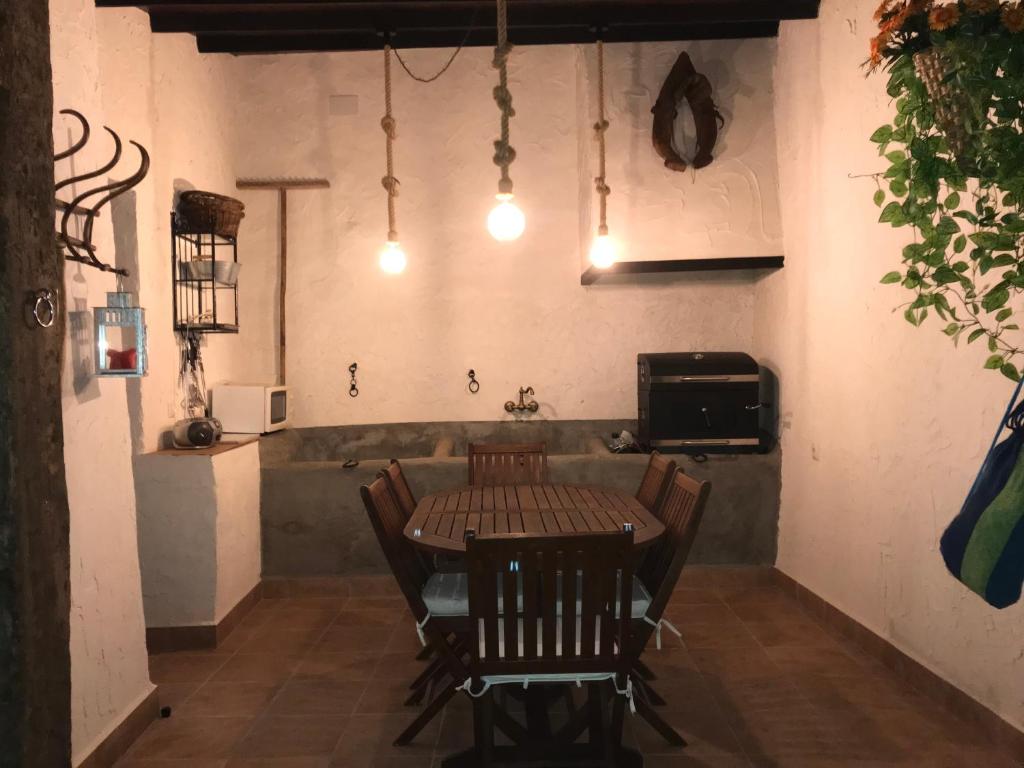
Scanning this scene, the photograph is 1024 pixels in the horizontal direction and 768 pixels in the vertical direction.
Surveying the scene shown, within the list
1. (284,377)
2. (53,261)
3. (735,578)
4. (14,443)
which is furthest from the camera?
(284,377)

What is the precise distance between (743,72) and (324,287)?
3.01 m

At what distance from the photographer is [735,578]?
4.14 m

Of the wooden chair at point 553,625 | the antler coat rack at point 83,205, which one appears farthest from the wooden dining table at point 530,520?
the antler coat rack at point 83,205

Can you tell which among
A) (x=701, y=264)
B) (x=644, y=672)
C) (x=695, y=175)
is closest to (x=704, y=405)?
(x=701, y=264)

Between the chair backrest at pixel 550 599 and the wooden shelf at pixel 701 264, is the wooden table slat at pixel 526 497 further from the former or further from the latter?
the wooden shelf at pixel 701 264

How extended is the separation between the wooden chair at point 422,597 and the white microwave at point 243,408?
5.61ft

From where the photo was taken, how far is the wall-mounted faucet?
16.0 ft

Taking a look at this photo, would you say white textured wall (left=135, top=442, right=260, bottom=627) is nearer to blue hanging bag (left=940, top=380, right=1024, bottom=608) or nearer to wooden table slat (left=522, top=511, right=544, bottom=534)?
wooden table slat (left=522, top=511, right=544, bottom=534)

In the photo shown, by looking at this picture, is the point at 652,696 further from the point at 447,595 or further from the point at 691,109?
the point at 691,109

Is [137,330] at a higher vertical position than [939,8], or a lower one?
lower

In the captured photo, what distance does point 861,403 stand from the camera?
10.8ft

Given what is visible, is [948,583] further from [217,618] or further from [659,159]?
[217,618]

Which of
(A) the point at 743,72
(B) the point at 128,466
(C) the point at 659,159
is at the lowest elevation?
(B) the point at 128,466

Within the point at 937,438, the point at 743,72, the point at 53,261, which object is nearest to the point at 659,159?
the point at 743,72
